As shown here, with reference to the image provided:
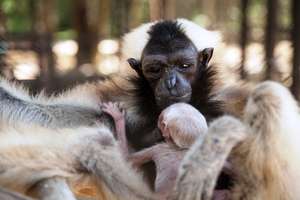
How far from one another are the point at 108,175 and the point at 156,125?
3.21ft

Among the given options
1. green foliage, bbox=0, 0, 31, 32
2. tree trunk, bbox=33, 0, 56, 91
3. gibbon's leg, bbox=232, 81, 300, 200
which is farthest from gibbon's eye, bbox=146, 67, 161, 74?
green foliage, bbox=0, 0, 31, 32

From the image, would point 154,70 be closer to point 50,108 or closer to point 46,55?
point 50,108

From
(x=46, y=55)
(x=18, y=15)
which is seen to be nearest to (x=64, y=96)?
(x=46, y=55)

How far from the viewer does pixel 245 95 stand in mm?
6145

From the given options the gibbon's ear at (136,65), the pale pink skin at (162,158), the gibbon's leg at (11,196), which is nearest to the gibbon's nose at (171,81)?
the pale pink skin at (162,158)

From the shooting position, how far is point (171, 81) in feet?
18.9

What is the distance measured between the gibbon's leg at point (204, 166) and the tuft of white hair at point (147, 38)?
145cm

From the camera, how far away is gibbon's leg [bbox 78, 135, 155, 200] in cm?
513

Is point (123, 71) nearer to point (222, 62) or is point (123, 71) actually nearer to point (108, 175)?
point (222, 62)

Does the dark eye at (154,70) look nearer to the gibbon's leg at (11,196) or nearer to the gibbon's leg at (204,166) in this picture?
the gibbon's leg at (204,166)

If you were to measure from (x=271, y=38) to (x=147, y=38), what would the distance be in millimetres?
4151

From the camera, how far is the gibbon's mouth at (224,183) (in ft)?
17.0

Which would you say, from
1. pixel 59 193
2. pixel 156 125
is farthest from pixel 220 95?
pixel 59 193

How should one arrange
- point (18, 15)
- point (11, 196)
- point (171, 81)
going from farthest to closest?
point (18, 15), point (171, 81), point (11, 196)
